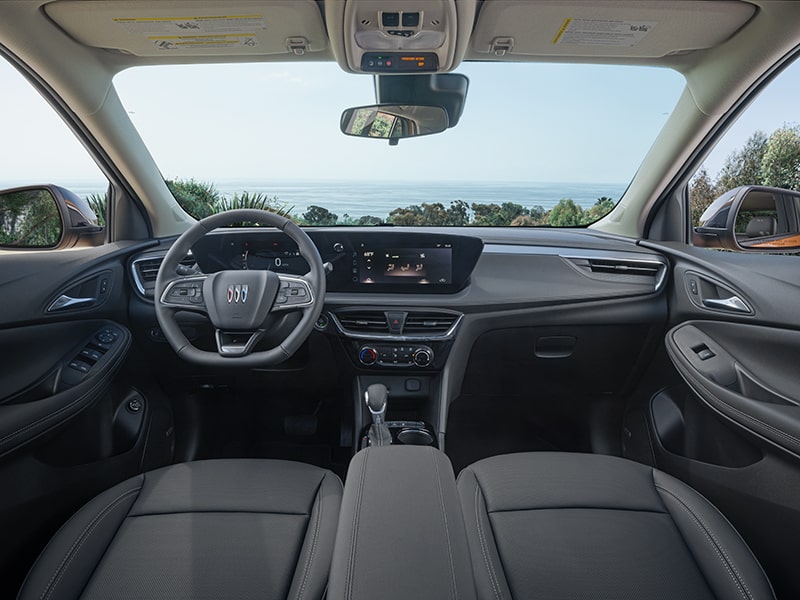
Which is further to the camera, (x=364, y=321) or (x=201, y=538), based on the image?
(x=364, y=321)

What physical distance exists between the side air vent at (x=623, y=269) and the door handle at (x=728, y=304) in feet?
0.93

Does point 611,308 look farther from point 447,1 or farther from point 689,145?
point 447,1

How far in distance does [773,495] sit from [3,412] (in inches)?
93.7

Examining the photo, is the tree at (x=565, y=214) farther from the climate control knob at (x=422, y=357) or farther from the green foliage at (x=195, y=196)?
the green foliage at (x=195, y=196)

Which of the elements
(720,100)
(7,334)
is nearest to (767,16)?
(720,100)

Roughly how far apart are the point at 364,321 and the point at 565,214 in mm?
1342

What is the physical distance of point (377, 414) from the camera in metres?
2.18

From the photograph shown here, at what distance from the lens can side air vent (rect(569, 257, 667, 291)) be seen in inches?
93.4

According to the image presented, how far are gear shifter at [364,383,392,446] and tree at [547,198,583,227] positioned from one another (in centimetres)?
141

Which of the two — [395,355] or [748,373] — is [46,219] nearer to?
[395,355]

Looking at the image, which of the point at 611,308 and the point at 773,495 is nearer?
the point at 773,495

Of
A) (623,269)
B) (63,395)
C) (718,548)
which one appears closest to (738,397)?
(718,548)

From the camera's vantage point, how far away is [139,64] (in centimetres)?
230

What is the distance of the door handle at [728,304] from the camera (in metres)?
1.92
